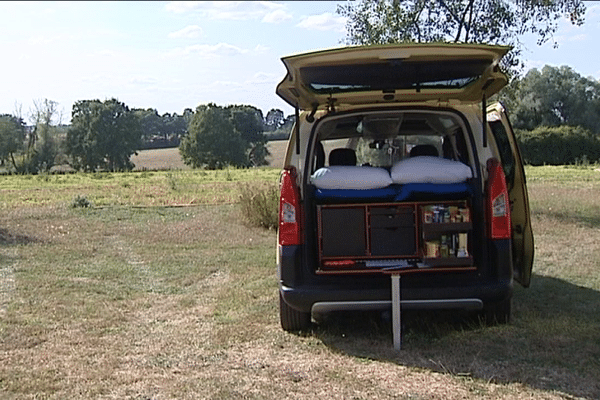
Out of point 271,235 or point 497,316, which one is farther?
point 271,235

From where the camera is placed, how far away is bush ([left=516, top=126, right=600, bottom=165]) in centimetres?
4541

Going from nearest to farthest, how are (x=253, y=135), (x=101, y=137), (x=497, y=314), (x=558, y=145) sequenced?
(x=497, y=314)
(x=558, y=145)
(x=253, y=135)
(x=101, y=137)

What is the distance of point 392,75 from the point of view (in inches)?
215

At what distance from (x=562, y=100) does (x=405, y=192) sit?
52.1 metres

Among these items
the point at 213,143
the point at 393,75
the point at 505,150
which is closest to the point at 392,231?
the point at 393,75

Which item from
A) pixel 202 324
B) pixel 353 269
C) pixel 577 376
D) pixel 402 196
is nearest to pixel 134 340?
pixel 202 324

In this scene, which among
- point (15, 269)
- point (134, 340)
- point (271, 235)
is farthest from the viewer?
point (271, 235)

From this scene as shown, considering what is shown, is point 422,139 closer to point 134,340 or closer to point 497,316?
point 497,316

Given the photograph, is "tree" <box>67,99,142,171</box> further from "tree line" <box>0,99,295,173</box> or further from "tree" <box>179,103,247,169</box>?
"tree" <box>179,103,247,169</box>

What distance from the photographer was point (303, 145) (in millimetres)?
5715

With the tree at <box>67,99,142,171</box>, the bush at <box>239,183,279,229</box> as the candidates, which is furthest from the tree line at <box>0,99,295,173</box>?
the bush at <box>239,183,279,229</box>

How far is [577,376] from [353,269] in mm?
1661

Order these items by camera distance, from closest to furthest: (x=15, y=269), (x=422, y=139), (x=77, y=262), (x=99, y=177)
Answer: (x=422, y=139)
(x=15, y=269)
(x=77, y=262)
(x=99, y=177)

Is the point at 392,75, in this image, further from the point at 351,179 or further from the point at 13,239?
the point at 13,239
